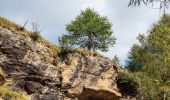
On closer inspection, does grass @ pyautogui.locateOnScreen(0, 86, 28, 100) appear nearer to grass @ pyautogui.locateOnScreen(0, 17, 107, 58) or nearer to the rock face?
the rock face

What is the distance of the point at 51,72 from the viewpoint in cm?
3044

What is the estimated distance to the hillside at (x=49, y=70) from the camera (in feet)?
93.2

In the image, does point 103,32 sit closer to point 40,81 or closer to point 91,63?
point 91,63

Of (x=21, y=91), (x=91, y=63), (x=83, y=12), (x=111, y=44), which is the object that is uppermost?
(x=83, y=12)

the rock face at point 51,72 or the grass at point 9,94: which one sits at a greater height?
the rock face at point 51,72

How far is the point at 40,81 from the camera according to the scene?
1161 inches

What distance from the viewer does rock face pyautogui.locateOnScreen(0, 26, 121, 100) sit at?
28469mm

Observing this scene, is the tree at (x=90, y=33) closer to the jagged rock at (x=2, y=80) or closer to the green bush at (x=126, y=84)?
the green bush at (x=126, y=84)

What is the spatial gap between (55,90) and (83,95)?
296 centimetres

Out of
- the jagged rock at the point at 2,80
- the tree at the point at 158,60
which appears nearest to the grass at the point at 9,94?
the jagged rock at the point at 2,80

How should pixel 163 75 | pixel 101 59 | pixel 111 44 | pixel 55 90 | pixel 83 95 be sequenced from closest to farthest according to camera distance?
1. pixel 163 75
2. pixel 55 90
3. pixel 83 95
4. pixel 101 59
5. pixel 111 44

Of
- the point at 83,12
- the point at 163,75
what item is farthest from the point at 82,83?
the point at 83,12

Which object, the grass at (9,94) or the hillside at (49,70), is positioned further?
the hillside at (49,70)

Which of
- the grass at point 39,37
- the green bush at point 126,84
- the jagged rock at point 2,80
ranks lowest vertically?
the jagged rock at point 2,80
